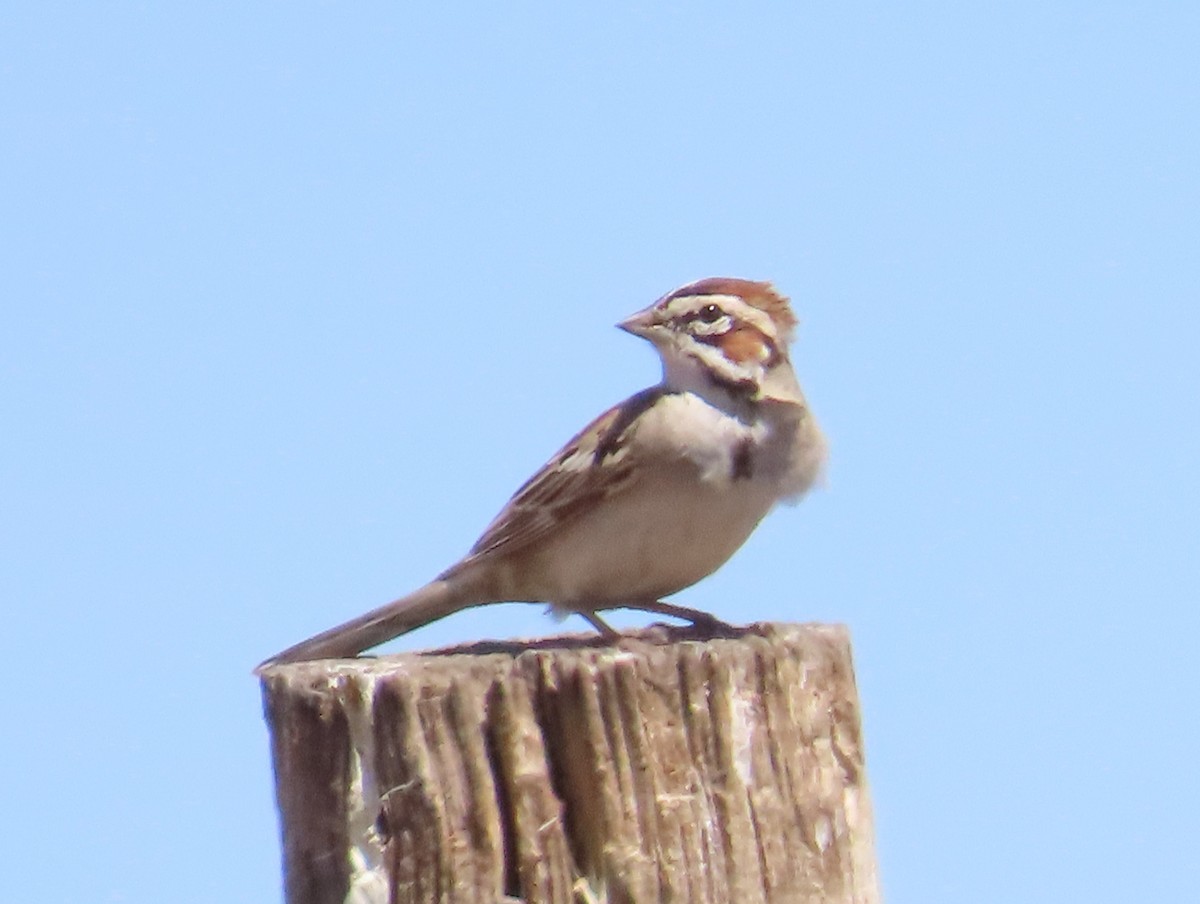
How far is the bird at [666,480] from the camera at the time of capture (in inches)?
274

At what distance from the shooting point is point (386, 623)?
682 centimetres

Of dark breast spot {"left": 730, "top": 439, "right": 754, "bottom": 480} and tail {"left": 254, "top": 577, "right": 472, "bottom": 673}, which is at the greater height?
dark breast spot {"left": 730, "top": 439, "right": 754, "bottom": 480}

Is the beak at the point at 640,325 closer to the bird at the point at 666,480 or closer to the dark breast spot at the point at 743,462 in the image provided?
the bird at the point at 666,480

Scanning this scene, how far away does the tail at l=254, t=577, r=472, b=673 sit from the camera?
634 centimetres

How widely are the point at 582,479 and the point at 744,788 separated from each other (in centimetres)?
301

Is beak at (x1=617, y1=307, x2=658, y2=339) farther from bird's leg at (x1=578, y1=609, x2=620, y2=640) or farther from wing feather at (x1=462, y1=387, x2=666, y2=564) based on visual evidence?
bird's leg at (x1=578, y1=609, x2=620, y2=640)

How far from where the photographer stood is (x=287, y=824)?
177 inches

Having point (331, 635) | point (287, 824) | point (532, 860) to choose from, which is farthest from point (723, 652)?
point (331, 635)

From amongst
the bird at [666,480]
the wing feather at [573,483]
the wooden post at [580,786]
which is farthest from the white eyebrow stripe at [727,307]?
the wooden post at [580,786]

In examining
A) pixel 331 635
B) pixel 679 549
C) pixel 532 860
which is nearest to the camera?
pixel 532 860

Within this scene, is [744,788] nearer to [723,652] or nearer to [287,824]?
[723,652]

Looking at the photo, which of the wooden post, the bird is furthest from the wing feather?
the wooden post

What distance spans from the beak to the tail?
45.6 inches

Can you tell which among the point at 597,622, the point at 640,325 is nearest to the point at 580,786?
the point at 597,622
